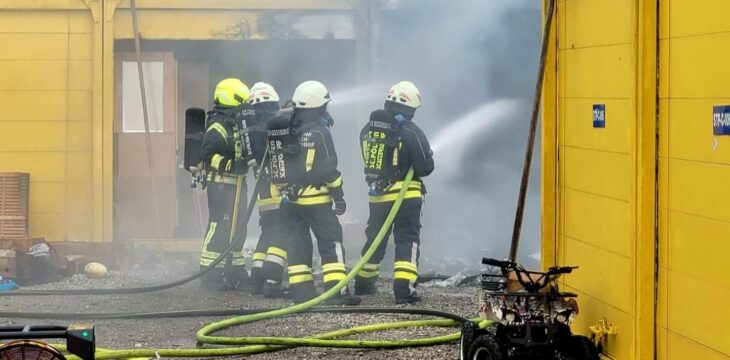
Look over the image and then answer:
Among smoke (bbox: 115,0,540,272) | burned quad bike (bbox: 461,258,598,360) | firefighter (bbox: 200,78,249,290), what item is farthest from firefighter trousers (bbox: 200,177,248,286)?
burned quad bike (bbox: 461,258,598,360)

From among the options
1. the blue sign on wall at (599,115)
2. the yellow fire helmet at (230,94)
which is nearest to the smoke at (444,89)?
the yellow fire helmet at (230,94)

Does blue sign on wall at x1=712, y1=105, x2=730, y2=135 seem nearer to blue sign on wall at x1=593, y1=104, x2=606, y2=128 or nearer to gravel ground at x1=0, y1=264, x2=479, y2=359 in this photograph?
blue sign on wall at x1=593, y1=104, x2=606, y2=128

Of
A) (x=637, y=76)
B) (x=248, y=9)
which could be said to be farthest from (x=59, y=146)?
(x=637, y=76)

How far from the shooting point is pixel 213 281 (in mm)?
11289

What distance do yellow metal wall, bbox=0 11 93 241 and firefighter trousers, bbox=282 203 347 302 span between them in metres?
3.72

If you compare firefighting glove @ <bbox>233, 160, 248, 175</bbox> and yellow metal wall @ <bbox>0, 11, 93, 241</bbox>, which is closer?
firefighting glove @ <bbox>233, 160, 248, 175</bbox>

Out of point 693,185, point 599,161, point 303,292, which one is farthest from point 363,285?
point 693,185

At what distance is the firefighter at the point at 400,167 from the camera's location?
10.1 m

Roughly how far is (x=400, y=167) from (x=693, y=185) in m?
5.12

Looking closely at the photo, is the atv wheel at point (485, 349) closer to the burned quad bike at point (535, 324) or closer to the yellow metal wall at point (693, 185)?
the burned quad bike at point (535, 324)

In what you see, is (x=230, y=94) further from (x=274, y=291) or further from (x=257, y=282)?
(x=274, y=291)

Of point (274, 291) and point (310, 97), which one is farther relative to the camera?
point (274, 291)

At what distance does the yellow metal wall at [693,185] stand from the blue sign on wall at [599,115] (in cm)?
73

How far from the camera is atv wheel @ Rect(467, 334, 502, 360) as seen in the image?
6402mm
